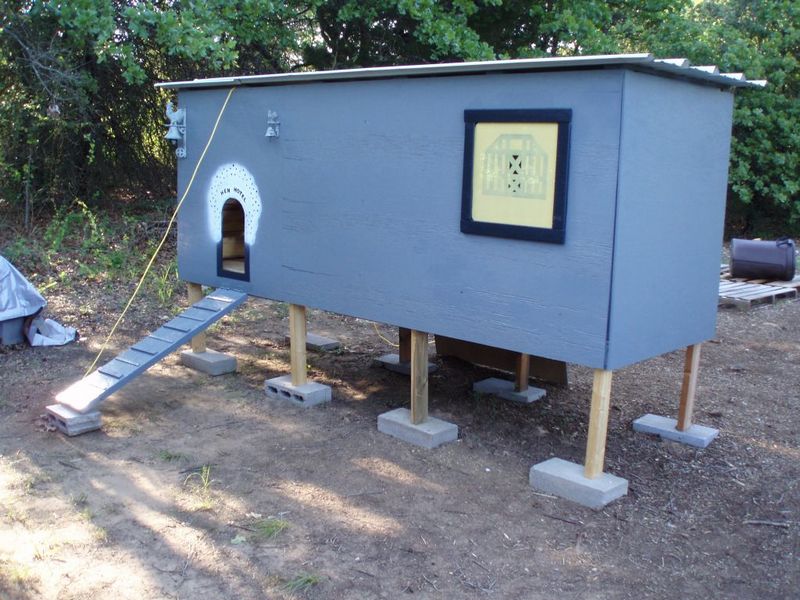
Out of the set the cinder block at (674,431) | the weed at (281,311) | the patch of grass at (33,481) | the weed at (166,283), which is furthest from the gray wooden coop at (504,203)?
the weed at (166,283)

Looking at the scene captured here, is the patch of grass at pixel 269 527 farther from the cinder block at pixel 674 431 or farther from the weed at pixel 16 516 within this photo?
the cinder block at pixel 674 431

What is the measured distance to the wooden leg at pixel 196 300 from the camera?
6441mm

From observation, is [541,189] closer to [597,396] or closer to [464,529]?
[597,396]

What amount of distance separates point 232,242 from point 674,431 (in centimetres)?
→ 373

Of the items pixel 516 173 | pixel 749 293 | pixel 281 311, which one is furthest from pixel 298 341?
pixel 749 293

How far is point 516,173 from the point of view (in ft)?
13.4

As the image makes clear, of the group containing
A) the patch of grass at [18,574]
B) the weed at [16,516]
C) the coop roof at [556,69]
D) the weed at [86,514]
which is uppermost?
the coop roof at [556,69]

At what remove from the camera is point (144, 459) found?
180 inches

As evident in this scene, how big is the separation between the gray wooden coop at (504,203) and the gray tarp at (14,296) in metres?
2.28

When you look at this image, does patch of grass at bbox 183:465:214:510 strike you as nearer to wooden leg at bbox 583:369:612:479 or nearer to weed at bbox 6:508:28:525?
weed at bbox 6:508:28:525

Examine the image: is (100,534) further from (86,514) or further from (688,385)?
(688,385)

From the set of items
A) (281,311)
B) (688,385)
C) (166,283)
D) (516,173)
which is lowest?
(281,311)

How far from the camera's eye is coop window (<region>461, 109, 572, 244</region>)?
155 inches

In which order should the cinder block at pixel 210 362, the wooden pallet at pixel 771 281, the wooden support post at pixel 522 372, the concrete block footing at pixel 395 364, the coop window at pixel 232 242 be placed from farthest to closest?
1. the wooden pallet at pixel 771 281
2. the concrete block footing at pixel 395 364
3. the cinder block at pixel 210 362
4. the coop window at pixel 232 242
5. the wooden support post at pixel 522 372
